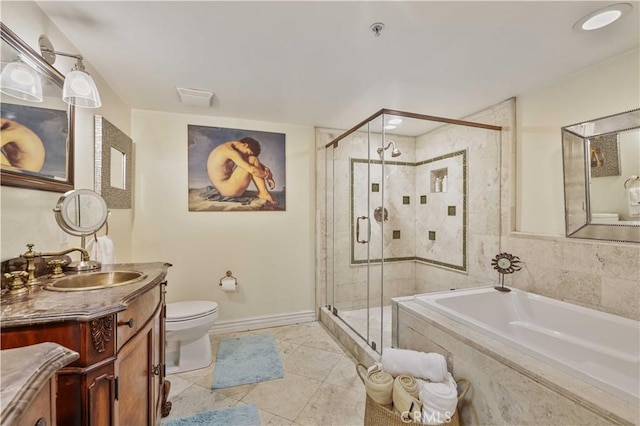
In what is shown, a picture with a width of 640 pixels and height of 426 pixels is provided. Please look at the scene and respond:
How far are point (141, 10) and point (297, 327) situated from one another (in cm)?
286

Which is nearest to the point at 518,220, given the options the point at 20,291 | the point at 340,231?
the point at 340,231

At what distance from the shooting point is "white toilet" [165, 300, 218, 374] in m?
2.08

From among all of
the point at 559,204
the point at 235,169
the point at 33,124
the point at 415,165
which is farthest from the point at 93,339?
the point at 415,165

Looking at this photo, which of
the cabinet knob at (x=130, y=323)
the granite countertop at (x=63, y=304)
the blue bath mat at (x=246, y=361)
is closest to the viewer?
the granite countertop at (x=63, y=304)

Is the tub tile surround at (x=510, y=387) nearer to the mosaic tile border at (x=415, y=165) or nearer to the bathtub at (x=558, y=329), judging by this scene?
the bathtub at (x=558, y=329)

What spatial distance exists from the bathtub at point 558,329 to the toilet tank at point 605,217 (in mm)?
597

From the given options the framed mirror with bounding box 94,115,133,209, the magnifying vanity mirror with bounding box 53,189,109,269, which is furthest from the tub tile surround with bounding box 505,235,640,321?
the framed mirror with bounding box 94,115,133,209

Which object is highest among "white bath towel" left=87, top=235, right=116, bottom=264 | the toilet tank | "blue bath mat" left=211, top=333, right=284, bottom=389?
the toilet tank

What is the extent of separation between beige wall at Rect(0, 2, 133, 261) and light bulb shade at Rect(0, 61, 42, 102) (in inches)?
6.3

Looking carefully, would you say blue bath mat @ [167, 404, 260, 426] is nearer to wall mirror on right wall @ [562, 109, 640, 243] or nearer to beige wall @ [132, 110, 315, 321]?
beige wall @ [132, 110, 315, 321]

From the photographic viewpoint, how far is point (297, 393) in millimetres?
1878

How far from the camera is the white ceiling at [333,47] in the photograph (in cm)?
135

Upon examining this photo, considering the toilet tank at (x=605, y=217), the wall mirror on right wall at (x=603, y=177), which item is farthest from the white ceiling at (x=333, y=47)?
the toilet tank at (x=605, y=217)

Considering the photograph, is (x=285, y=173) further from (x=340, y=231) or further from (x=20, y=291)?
(x=20, y=291)
